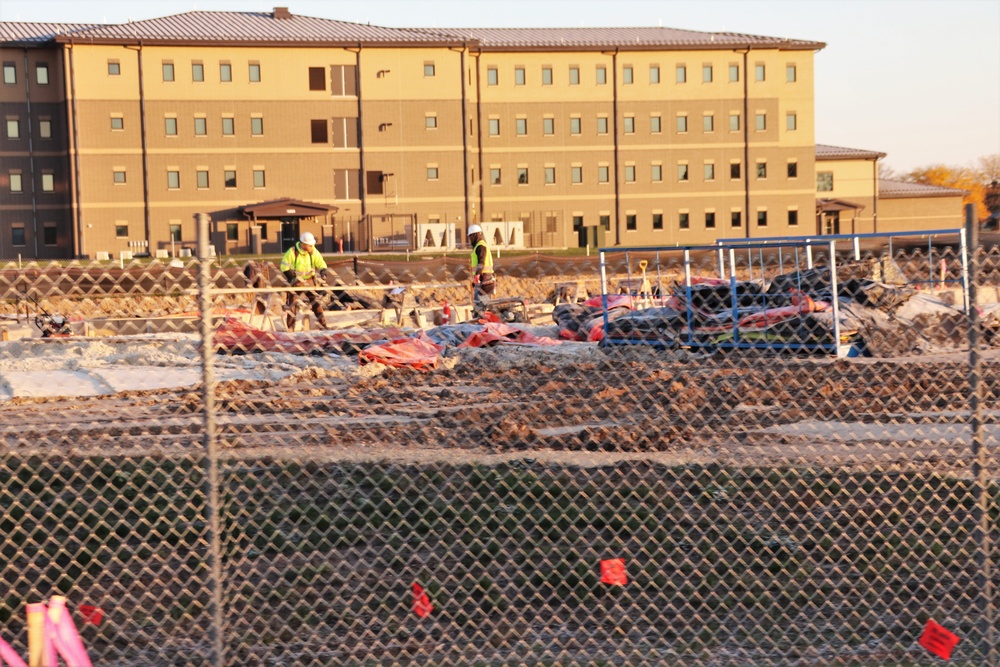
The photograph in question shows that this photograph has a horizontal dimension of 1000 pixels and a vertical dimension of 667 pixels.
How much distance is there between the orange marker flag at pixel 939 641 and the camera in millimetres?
5305

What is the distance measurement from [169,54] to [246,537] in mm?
58154

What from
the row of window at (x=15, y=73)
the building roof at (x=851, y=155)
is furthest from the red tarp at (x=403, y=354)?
the building roof at (x=851, y=155)

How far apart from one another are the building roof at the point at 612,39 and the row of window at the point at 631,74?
→ 1.20 m

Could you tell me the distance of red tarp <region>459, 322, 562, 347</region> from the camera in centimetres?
1877

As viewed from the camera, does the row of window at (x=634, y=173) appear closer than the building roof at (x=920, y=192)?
Yes

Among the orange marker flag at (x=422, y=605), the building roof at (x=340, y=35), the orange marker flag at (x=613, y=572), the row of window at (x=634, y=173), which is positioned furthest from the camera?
the row of window at (x=634, y=173)

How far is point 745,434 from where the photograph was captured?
10.9 m

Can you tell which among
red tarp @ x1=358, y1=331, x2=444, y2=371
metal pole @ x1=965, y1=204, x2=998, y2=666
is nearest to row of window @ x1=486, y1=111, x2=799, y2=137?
red tarp @ x1=358, y1=331, x2=444, y2=371

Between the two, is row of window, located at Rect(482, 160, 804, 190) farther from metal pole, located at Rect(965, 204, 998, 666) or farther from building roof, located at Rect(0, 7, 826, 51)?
metal pole, located at Rect(965, 204, 998, 666)

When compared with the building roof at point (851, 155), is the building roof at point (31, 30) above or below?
above

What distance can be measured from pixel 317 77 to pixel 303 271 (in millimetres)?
43997

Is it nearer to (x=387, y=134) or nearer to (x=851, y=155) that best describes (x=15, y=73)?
(x=387, y=134)

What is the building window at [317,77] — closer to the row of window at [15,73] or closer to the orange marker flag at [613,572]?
the row of window at [15,73]

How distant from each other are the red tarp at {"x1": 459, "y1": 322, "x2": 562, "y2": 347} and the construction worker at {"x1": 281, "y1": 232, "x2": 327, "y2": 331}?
300 cm
